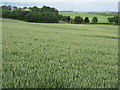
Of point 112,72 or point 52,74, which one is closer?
point 52,74

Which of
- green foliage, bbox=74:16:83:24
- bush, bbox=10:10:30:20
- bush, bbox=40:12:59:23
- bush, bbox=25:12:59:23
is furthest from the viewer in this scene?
green foliage, bbox=74:16:83:24

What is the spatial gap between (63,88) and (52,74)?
3.54 feet

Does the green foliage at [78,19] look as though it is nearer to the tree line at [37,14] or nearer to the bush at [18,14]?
the tree line at [37,14]

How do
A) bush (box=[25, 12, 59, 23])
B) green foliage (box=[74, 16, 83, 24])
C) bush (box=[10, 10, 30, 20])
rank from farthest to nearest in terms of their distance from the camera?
green foliage (box=[74, 16, 83, 24]) → bush (box=[10, 10, 30, 20]) → bush (box=[25, 12, 59, 23])

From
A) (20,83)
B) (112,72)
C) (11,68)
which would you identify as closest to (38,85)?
(20,83)

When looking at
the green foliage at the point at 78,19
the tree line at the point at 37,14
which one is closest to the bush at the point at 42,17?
the tree line at the point at 37,14

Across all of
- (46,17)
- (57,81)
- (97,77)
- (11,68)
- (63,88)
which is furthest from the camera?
(46,17)

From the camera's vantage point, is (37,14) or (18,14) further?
(18,14)

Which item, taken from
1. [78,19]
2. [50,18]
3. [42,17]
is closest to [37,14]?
[42,17]

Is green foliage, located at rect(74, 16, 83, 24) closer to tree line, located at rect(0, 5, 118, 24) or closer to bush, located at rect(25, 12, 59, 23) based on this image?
tree line, located at rect(0, 5, 118, 24)

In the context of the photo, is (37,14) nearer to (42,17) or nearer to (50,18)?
(42,17)

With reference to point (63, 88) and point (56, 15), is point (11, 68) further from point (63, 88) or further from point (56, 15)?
point (56, 15)

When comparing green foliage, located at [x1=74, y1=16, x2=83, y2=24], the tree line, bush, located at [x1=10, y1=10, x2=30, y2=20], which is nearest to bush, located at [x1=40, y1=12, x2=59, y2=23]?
the tree line

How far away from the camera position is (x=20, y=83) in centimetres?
456
